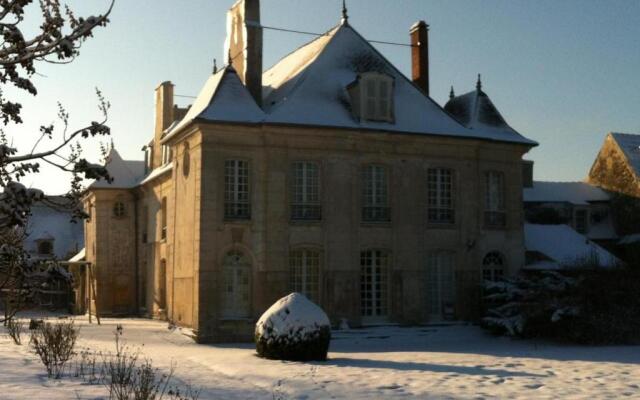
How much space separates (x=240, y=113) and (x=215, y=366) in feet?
28.7

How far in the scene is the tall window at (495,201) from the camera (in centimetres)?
2525

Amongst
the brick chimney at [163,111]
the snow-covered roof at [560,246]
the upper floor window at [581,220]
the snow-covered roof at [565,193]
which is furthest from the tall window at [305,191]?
the upper floor window at [581,220]

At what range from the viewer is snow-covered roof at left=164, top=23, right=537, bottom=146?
2231 cm

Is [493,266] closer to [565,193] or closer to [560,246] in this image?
[560,246]

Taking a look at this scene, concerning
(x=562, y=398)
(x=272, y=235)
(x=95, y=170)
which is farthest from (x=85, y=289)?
(x=95, y=170)

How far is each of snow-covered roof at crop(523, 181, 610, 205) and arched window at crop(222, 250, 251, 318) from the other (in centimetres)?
1822

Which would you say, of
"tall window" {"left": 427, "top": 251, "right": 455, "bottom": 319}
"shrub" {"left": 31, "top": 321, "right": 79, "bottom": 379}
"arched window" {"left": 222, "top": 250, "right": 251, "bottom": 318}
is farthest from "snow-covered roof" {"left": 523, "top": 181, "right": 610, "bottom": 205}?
"shrub" {"left": 31, "top": 321, "right": 79, "bottom": 379}

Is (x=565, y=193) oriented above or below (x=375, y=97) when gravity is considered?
below

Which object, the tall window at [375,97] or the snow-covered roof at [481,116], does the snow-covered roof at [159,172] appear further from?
the snow-covered roof at [481,116]

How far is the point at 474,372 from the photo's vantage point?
14.5 meters

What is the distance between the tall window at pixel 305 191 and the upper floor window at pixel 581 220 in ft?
58.5

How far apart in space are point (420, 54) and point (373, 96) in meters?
4.51

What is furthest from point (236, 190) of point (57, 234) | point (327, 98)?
point (57, 234)

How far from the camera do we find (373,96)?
2348 centimetres
